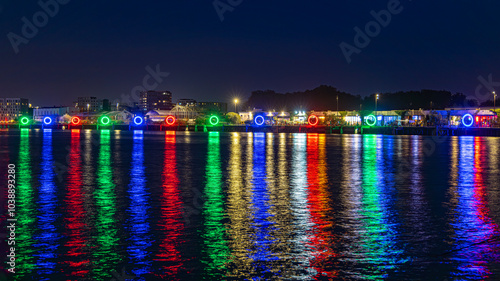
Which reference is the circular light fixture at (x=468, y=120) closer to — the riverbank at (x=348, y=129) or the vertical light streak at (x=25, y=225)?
the riverbank at (x=348, y=129)

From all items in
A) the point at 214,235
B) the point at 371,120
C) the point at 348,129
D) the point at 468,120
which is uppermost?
the point at 371,120

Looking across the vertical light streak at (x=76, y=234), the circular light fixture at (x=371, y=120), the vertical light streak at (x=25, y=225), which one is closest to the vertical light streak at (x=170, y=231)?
the vertical light streak at (x=76, y=234)

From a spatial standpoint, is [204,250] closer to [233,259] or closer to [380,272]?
[233,259]

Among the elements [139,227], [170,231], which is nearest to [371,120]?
[139,227]

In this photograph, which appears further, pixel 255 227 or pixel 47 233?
pixel 255 227

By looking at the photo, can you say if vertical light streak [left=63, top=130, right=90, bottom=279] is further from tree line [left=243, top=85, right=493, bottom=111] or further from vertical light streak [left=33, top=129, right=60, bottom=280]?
tree line [left=243, top=85, right=493, bottom=111]

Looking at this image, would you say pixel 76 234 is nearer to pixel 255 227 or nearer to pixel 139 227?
pixel 139 227

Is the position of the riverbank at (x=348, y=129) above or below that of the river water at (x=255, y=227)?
above

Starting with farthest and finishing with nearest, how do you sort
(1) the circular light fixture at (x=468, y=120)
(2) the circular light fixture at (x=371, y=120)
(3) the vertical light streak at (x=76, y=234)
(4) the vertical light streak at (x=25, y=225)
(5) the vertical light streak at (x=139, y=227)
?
1. (2) the circular light fixture at (x=371, y=120)
2. (1) the circular light fixture at (x=468, y=120)
3. (5) the vertical light streak at (x=139, y=227)
4. (4) the vertical light streak at (x=25, y=225)
5. (3) the vertical light streak at (x=76, y=234)

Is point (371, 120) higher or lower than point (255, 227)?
higher

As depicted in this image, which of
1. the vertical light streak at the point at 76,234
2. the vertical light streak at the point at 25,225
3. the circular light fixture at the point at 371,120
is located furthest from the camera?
the circular light fixture at the point at 371,120

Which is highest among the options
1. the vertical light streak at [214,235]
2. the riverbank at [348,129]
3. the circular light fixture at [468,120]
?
the circular light fixture at [468,120]

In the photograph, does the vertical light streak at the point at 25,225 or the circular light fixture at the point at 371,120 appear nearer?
the vertical light streak at the point at 25,225

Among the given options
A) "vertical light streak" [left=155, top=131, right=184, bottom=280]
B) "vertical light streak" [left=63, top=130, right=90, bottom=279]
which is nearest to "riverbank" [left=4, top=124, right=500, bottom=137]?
"vertical light streak" [left=155, top=131, right=184, bottom=280]
